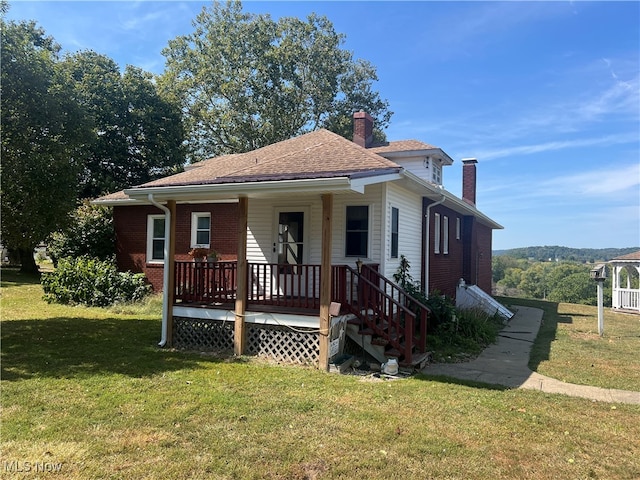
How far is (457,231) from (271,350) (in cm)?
1031

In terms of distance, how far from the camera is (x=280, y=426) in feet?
15.2

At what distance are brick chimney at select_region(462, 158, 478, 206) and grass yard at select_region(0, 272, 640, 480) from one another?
42.0 feet

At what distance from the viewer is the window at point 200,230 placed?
1487cm

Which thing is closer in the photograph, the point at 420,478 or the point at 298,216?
the point at 420,478

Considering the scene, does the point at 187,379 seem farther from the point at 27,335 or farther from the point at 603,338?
the point at 603,338

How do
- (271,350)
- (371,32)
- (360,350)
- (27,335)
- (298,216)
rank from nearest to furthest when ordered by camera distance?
(271,350) < (360,350) < (27,335) < (298,216) < (371,32)

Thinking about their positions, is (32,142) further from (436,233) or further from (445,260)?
(445,260)

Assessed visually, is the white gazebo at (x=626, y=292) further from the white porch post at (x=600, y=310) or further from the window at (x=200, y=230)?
the window at (x=200, y=230)

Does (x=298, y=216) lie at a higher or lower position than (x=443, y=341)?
higher

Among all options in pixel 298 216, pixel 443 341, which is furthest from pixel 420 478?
pixel 298 216

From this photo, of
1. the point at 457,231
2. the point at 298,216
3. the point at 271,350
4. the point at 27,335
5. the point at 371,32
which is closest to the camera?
the point at 271,350

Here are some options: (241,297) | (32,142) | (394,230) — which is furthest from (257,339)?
(32,142)

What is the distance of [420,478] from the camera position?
3.61m

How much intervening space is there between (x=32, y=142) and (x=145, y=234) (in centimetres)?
770
